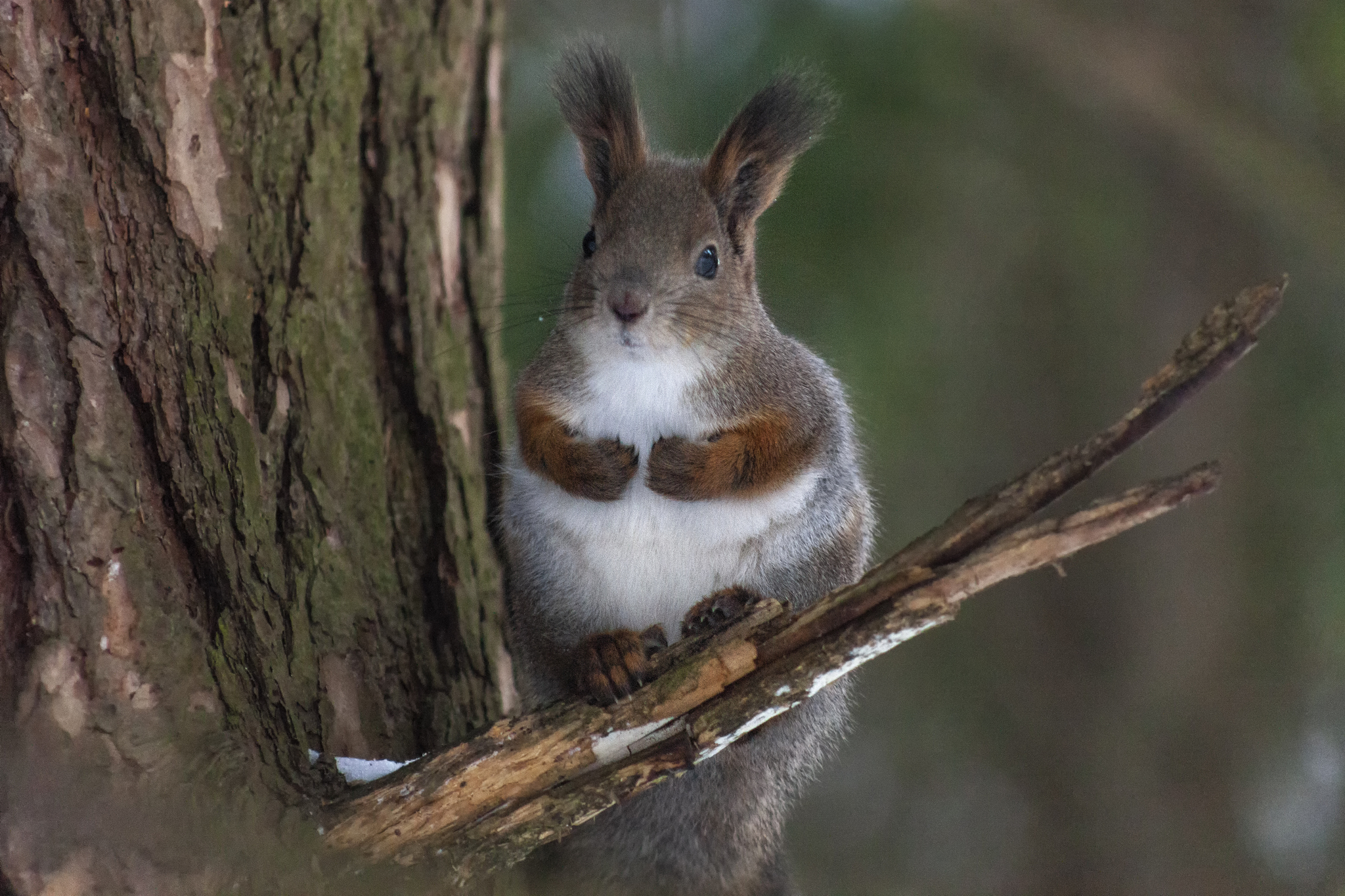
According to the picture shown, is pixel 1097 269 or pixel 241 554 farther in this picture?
pixel 1097 269

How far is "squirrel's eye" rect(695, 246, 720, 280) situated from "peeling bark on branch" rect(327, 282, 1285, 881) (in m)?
0.72

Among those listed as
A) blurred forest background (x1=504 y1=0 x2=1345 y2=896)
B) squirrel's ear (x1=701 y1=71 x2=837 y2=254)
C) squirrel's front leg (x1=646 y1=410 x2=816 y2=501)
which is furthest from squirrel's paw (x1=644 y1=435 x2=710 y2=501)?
blurred forest background (x1=504 y1=0 x2=1345 y2=896)

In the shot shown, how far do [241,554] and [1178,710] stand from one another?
3.12 m

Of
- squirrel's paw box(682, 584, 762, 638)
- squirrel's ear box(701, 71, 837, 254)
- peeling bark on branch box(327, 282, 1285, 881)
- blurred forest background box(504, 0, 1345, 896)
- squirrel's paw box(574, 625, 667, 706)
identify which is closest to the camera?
peeling bark on branch box(327, 282, 1285, 881)

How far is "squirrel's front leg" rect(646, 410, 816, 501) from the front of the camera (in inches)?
79.4

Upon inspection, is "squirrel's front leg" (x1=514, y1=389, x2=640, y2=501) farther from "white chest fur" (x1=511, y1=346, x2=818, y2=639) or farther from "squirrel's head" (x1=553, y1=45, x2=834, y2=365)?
"squirrel's head" (x1=553, y1=45, x2=834, y2=365)

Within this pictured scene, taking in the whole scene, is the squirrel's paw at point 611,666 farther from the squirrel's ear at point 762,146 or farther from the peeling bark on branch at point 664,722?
the squirrel's ear at point 762,146

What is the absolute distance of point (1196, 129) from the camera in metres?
3.32

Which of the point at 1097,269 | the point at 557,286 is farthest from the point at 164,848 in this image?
the point at 1097,269

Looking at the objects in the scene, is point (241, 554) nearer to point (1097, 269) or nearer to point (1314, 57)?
point (1314, 57)

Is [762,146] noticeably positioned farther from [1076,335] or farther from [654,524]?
[1076,335]

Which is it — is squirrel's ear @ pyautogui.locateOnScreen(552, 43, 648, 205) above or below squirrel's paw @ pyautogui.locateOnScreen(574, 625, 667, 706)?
above

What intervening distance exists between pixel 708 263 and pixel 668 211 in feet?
0.37

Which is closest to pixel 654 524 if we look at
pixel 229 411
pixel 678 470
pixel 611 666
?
pixel 678 470
